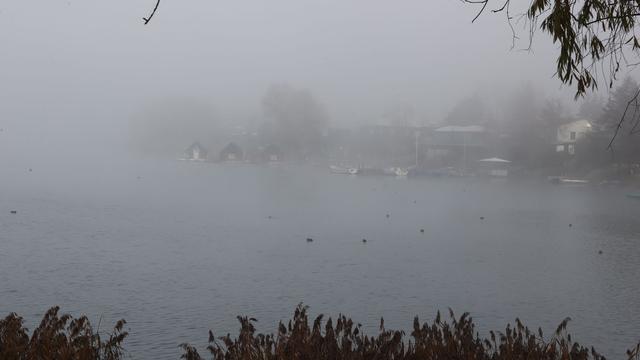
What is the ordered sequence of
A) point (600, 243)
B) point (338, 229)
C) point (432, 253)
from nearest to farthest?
point (432, 253), point (600, 243), point (338, 229)

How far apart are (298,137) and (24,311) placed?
12759 cm

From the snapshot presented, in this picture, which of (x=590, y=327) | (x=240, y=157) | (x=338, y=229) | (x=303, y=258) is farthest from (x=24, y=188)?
(x=240, y=157)

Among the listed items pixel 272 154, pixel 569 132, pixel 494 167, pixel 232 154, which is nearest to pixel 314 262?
pixel 569 132

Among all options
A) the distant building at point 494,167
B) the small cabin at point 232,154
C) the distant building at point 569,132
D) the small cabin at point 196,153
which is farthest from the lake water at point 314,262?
the small cabin at point 196,153

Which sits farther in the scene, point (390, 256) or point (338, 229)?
point (338, 229)

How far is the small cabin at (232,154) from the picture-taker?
15712 centimetres

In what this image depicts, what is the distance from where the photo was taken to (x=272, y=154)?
149375 mm

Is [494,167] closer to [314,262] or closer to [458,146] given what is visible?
[458,146]

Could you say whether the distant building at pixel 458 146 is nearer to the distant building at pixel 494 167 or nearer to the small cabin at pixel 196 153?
the distant building at pixel 494 167

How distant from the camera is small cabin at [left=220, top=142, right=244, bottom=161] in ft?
516

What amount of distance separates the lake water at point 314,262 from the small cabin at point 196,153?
295 ft

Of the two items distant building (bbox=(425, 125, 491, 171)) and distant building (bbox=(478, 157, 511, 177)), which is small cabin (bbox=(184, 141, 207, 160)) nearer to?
distant building (bbox=(425, 125, 491, 171))

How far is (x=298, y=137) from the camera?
148 meters

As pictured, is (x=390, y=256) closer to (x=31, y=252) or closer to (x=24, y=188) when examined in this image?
(x=31, y=252)
